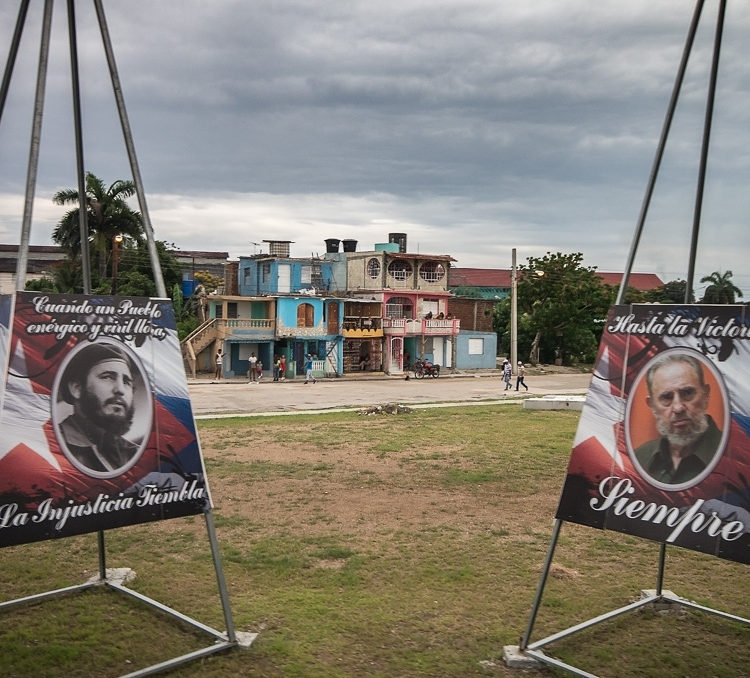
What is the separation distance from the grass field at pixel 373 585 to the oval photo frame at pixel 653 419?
184 cm

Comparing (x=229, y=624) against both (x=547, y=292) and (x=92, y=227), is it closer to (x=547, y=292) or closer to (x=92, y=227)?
(x=92, y=227)

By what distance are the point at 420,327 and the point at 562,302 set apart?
1059 cm

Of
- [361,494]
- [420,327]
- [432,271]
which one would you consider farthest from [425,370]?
[361,494]

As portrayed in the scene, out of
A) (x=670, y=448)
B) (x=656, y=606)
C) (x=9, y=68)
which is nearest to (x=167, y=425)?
(x=9, y=68)

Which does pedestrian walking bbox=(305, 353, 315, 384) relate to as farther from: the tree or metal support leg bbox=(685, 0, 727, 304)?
metal support leg bbox=(685, 0, 727, 304)

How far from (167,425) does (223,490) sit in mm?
7076

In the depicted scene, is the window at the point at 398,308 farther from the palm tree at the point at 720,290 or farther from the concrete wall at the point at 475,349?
the palm tree at the point at 720,290

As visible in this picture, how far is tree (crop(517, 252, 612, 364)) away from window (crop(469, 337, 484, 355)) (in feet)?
12.3

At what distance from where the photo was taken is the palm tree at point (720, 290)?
8.33 metres

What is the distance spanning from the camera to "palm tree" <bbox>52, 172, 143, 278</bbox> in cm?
4406

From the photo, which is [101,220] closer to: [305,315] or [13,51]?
[305,315]

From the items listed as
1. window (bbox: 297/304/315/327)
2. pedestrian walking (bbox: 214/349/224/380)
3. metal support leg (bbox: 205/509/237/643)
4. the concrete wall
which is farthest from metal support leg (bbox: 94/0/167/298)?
the concrete wall

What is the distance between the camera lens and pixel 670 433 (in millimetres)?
6902

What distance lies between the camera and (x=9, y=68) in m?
7.46
